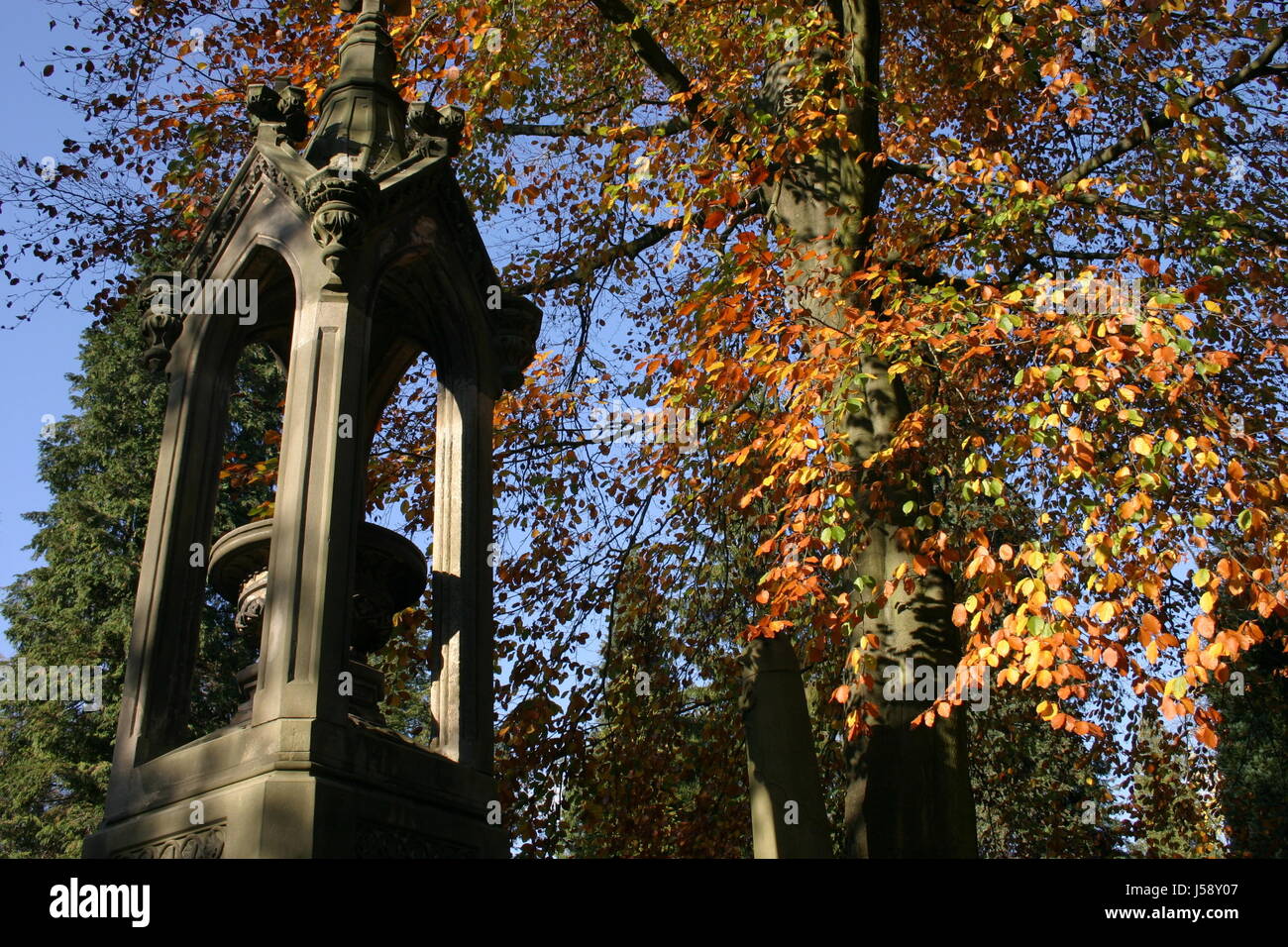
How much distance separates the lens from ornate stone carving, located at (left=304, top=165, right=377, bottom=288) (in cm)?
535

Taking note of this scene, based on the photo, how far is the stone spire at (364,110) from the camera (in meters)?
5.94

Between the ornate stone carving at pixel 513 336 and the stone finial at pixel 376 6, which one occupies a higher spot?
the stone finial at pixel 376 6

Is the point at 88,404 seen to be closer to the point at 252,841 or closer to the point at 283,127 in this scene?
the point at 283,127

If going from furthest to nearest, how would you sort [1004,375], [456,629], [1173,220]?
[1004,375]
[1173,220]
[456,629]

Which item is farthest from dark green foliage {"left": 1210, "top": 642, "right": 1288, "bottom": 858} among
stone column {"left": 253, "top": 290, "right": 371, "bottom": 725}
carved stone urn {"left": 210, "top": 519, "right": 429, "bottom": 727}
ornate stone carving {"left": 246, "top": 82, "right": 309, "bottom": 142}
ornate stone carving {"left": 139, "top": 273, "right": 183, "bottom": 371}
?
ornate stone carving {"left": 139, "top": 273, "right": 183, "bottom": 371}

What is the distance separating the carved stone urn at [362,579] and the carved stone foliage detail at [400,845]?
0.75 meters

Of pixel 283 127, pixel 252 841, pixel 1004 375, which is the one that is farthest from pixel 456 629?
pixel 1004 375

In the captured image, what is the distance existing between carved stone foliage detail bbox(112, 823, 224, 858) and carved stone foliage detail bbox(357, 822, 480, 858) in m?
0.52

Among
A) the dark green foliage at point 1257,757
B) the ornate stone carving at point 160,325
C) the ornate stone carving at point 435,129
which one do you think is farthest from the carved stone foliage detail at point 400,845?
the dark green foliage at point 1257,757

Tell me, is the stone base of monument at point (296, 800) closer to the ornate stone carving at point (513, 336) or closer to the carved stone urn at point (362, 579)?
the carved stone urn at point (362, 579)

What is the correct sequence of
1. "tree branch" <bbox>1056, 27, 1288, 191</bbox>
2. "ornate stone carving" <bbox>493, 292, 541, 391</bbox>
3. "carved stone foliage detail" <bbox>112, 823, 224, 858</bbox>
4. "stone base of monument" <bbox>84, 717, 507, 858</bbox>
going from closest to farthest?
"stone base of monument" <bbox>84, 717, 507, 858</bbox>
"carved stone foliage detail" <bbox>112, 823, 224, 858</bbox>
"ornate stone carving" <bbox>493, 292, 541, 391</bbox>
"tree branch" <bbox>1056, 27, 1288, 191</bbox>

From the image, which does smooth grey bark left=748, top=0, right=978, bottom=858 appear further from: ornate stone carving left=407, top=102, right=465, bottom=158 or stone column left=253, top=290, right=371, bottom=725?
ornate stone carving left=407, top=102, right=465, bottom=158
